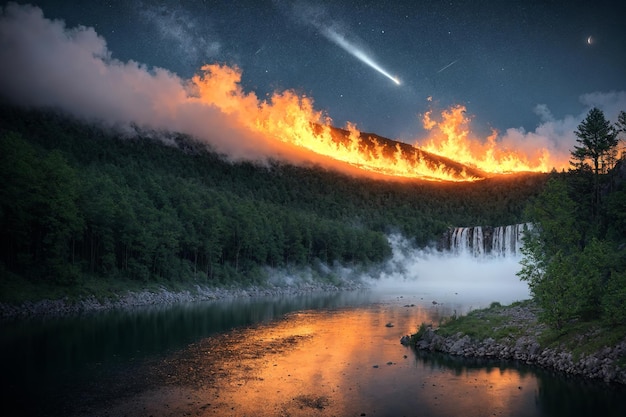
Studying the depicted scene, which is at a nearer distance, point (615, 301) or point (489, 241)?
A: point (615, 301)

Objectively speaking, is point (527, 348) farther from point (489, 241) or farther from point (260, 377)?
point (489, 241)

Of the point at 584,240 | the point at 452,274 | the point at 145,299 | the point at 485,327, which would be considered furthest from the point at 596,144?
the point at 452,274

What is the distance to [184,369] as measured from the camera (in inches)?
1594

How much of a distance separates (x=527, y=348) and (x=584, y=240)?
37.0 metres

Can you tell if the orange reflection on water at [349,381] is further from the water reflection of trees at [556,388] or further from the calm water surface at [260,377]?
the water reflection of trees at [556,388]

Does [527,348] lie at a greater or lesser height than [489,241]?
lesser

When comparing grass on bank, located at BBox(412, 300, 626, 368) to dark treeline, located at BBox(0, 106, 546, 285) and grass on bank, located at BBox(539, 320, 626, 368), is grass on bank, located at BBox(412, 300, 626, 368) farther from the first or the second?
dark treeline, located at BBox(0, 106, 546, 285)

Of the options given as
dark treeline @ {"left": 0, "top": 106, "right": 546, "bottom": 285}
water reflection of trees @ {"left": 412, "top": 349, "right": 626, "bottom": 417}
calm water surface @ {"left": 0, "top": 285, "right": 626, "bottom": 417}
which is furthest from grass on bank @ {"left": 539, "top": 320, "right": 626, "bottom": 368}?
dark treeline @ {"left": 0, "top": 106, "right": 546, "bottom": 285}

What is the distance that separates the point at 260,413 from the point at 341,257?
144m

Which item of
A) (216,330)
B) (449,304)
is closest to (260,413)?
(216,330)

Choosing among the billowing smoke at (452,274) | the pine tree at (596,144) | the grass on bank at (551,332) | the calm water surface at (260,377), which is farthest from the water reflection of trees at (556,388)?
the billowing smoke at (452,274)

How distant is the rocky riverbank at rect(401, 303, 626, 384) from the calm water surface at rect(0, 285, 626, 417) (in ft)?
5.06

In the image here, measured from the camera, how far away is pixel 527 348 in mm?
43188

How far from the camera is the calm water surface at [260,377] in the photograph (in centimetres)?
3067
